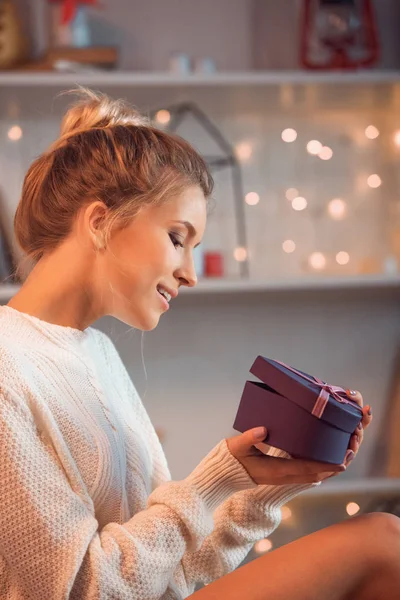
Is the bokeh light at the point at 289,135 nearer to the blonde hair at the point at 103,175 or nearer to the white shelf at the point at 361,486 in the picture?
the white shelf at the point at 361,486

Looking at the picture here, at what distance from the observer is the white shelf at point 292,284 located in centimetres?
204

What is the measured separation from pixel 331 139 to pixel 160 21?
1.88 ft

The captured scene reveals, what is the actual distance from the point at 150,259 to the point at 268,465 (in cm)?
33

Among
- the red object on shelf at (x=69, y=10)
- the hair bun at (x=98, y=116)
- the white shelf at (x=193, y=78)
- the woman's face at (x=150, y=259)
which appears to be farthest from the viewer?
the red object on shelf at (x=69, y=10)

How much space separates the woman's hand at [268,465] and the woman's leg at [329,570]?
79mm

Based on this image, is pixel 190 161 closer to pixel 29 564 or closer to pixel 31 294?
pixel 31 294

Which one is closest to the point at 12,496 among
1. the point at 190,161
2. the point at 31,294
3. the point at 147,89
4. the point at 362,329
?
the point at 31,294

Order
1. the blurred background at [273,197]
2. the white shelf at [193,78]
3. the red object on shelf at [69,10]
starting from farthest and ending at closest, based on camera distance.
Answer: the blurred background at [273,197] → the red object on shelf at [69,10] → the white shelf at [193,78]

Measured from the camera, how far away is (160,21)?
223cm

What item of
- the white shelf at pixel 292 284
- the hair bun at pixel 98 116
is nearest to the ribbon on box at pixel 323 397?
the hair bun at pixel 98 116

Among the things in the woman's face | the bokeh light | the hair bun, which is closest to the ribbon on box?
the woman's face

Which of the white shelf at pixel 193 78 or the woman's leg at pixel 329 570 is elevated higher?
the white shelf at pixel 193 78

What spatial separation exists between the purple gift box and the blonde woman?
2cm

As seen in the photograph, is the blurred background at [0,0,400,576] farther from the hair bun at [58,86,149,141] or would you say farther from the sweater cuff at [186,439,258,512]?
the sweater cuff at [186,439,258,512]
